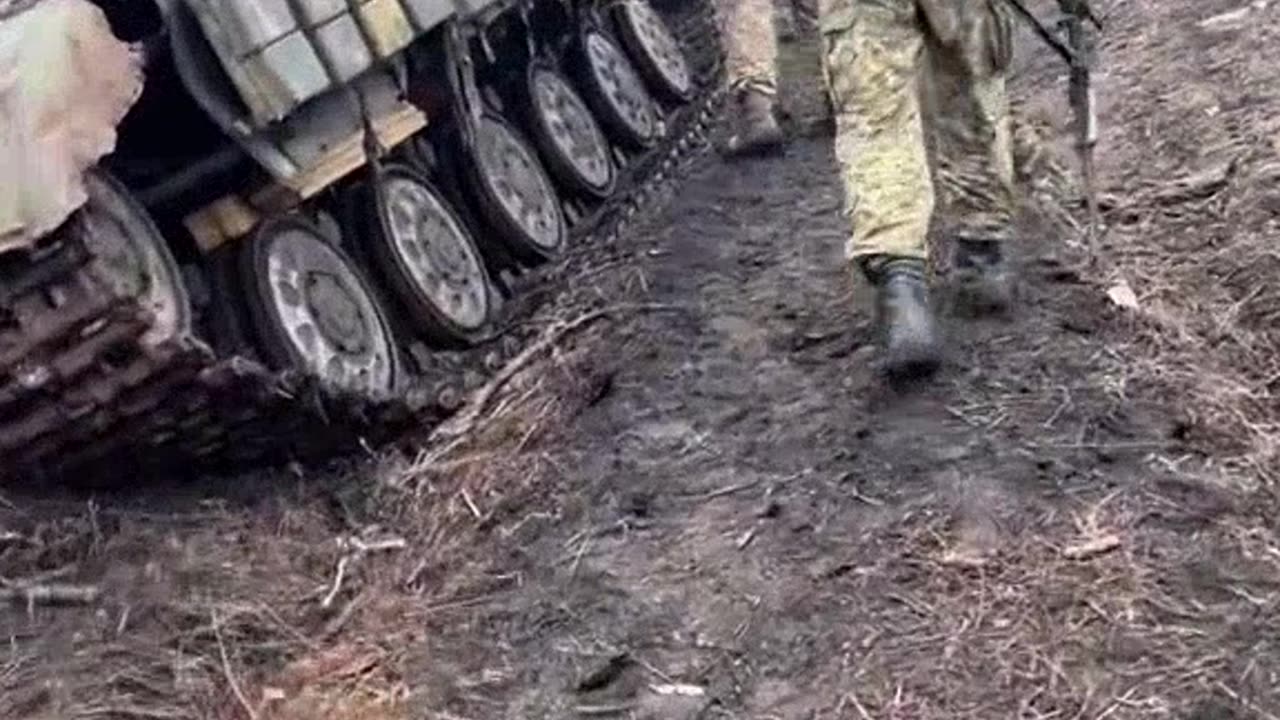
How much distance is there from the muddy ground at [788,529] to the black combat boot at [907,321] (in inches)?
2.7

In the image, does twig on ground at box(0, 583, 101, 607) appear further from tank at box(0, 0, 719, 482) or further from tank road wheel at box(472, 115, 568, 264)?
tank road wheel at box(472, 115, 568, 264)

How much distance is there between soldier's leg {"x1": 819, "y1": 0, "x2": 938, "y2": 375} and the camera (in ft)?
16.3

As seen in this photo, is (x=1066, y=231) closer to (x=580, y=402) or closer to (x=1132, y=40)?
(x=580, y=402)

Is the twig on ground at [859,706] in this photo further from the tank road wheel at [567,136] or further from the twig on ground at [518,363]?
the tank road wheel at [567,136]

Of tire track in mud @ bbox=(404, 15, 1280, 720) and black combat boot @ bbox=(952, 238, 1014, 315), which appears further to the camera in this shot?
black combat boot @ bbox=(952, 238, 1014, 315)

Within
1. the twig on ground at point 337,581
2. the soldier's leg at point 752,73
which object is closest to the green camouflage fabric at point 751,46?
the soldier's leg at point 752,73

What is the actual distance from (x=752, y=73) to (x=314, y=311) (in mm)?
2966

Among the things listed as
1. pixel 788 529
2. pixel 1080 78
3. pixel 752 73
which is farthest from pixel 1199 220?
pixel 752 73

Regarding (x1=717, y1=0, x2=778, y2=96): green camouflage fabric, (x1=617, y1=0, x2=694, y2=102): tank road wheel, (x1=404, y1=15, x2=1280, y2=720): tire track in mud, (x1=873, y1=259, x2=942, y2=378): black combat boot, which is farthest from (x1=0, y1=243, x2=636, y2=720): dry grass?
(x1=617, y1=0, x2=694, y2=102): tank road wheel

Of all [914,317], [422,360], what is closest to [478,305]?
[422,360]

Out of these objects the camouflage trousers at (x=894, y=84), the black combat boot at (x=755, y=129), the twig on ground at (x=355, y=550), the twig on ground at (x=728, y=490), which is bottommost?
the black combat boot at (x=755, y=129)

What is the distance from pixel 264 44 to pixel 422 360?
117cm

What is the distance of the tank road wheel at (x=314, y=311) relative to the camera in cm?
584

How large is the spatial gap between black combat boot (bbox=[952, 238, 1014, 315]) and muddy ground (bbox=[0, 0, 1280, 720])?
0.19 ft
